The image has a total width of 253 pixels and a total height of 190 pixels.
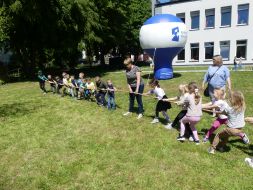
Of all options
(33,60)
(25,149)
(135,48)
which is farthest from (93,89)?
(135,48)

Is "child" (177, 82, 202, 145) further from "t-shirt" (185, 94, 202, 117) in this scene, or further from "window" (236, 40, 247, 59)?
"window" (236, 40, 247, 59)

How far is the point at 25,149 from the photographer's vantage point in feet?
27.1

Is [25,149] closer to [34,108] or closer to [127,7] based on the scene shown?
[34,108]

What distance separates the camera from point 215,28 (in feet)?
119

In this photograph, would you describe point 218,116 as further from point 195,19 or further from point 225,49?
point 195,19

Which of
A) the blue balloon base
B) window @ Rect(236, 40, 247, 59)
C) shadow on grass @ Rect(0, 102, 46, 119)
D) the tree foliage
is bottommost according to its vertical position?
shadow on grass @ Rect(0, 102, 46, 119)

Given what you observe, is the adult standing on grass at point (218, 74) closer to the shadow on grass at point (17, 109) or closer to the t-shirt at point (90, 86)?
the t-shirt at point (90, 86)

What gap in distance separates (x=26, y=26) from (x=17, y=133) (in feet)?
57.8

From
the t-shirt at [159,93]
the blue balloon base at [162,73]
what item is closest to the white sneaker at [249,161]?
the t-shirt at [159,93]

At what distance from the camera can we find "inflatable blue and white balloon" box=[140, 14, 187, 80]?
19.0 m

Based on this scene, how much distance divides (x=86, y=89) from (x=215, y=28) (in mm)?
26464

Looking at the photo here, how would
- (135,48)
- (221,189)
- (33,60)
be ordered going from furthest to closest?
(135,48) < (33,60) < (221,189)

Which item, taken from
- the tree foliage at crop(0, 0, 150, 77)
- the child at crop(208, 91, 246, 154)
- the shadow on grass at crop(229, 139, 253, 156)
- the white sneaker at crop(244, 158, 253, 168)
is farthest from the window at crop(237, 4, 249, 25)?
the white sneaker at crop(244, 158, 253, 168)

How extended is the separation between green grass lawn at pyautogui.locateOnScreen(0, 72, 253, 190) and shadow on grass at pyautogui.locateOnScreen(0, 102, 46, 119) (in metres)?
0.98
